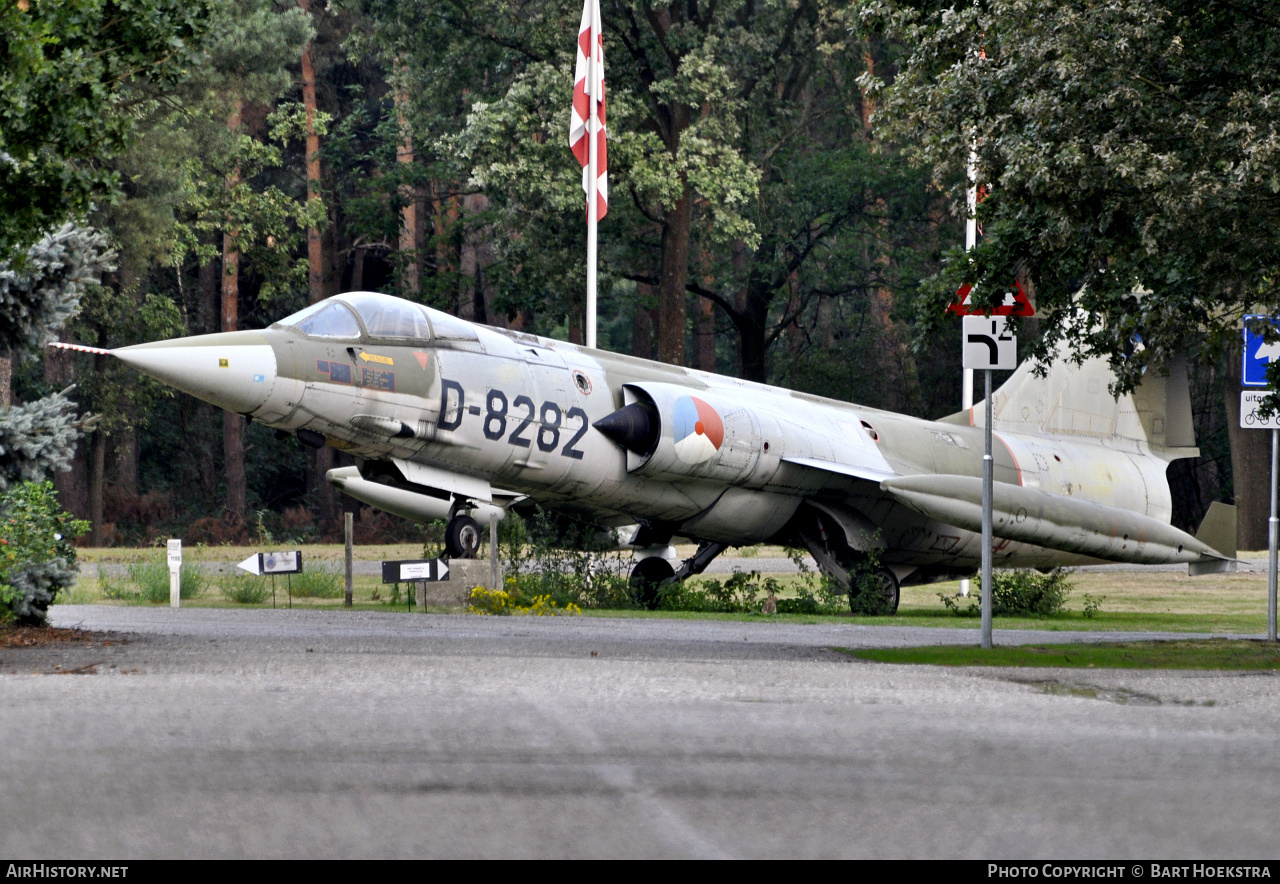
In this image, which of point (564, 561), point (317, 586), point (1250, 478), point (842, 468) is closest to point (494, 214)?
point (317, 586)

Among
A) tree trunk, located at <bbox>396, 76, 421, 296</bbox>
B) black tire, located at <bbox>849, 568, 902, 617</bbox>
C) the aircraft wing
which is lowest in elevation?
black tire, located at <bbox>849, 568, 902, 617</bbox>

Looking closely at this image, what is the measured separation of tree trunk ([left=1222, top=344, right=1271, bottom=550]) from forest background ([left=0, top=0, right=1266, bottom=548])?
21 centimetres

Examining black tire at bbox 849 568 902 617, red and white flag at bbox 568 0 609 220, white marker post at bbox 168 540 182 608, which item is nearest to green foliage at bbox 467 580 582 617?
white marker post at bbox 168 540 182 608

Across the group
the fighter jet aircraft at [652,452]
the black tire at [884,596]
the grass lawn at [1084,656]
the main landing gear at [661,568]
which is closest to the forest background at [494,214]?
the fighter jet aircraft at [652,452]

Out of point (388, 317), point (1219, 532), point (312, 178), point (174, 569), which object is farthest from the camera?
point (312, 178)

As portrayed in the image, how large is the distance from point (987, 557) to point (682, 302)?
25141 millimetres

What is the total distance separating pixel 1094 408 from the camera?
25062 millimetres

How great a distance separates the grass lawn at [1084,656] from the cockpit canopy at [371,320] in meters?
7.49

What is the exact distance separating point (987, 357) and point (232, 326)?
112 feet

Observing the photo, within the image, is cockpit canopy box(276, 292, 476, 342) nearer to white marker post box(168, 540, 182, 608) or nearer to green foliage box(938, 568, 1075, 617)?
white marker post box(168, 540, 182, 608)

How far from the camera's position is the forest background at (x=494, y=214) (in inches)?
1375

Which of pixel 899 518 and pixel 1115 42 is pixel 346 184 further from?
pixel 1115 42

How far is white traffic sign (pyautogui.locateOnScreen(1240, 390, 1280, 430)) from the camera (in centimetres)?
1441

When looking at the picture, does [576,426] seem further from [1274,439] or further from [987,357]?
[1274,439]
